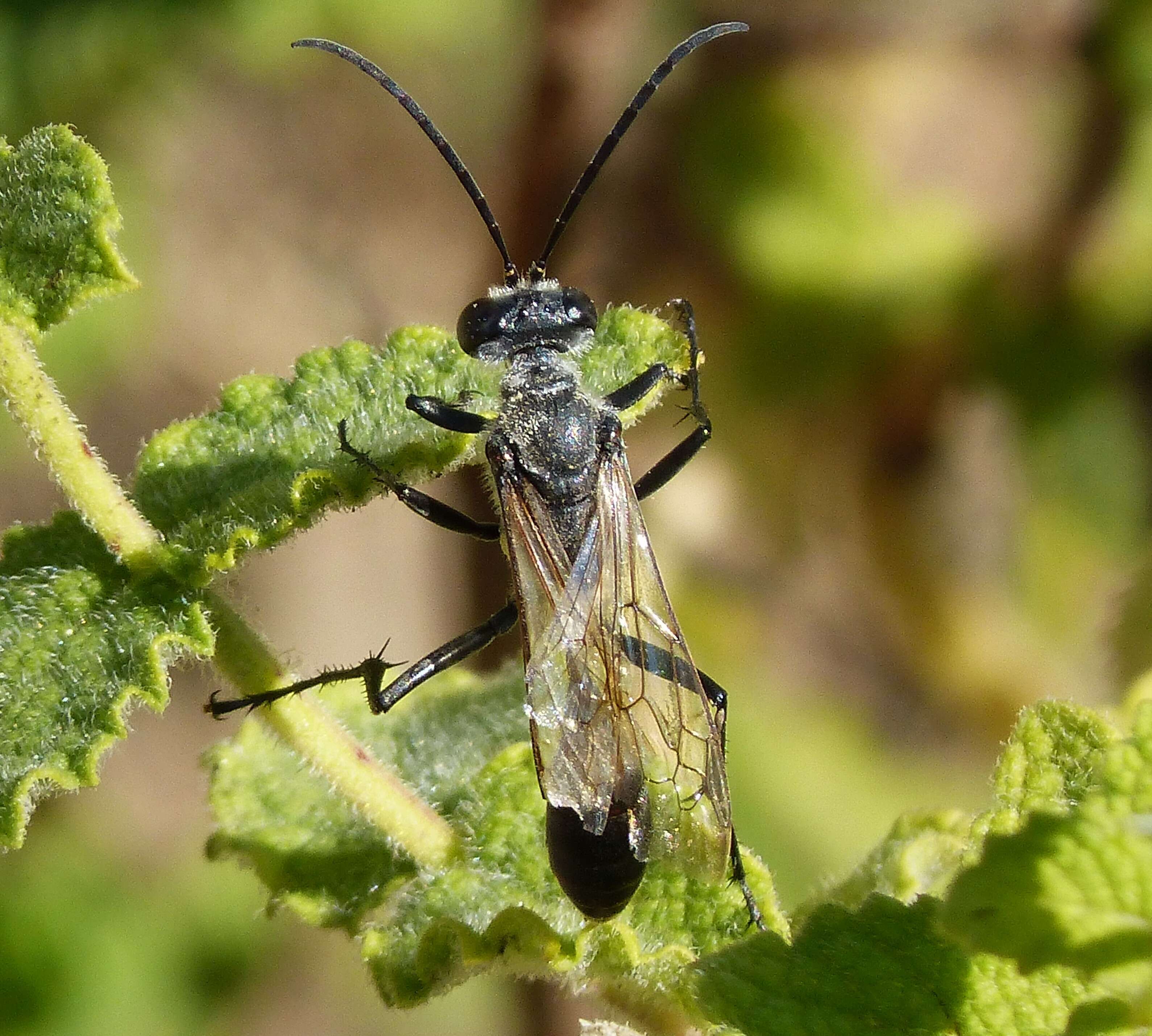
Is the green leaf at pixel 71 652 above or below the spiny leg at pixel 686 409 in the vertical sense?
below

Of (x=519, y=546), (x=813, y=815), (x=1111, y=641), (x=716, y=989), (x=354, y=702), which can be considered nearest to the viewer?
(x=716, y=989)

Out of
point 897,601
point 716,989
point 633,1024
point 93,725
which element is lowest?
point 716,989

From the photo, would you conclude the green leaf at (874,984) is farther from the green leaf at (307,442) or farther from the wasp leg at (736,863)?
the green leaf at (307,442)

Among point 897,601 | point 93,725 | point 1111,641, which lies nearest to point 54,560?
point 93,725

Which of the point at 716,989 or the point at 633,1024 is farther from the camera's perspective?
the point at 633,1024

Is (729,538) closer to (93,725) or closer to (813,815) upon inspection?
(813,815)

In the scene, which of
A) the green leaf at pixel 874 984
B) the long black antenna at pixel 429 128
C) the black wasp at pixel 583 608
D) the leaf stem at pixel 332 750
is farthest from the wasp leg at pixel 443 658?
the green leaf at pixel 874 984
